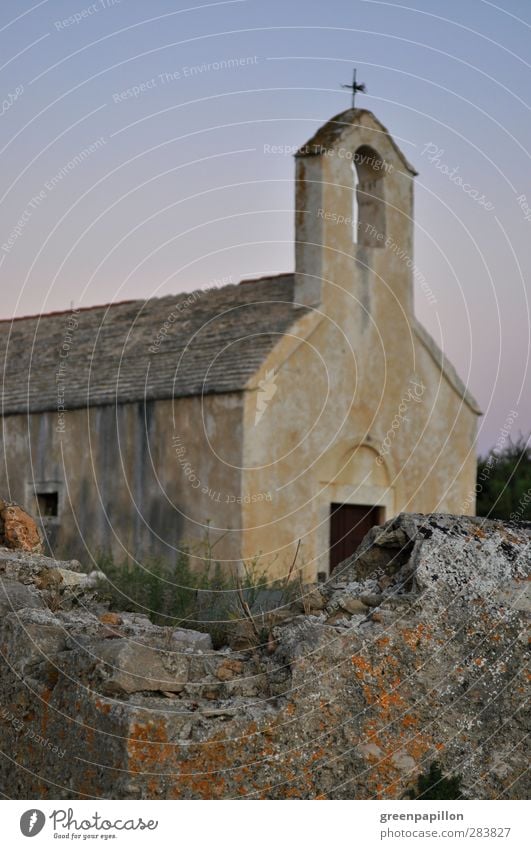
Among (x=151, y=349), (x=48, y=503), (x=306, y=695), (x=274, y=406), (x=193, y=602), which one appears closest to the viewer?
(x=306, y=695)

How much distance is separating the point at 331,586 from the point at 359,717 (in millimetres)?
745

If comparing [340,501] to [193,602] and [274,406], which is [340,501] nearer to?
[274,406]

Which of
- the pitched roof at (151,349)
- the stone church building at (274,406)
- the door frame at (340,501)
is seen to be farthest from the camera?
the door frame at (340,501)

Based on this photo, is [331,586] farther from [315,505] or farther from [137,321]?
[137,321]

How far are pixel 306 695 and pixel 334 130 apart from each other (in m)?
13.0

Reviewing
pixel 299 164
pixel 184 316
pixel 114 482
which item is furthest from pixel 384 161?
pixel 114 482

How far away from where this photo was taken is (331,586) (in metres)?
4.82

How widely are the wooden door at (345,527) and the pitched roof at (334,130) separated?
471 centimetres

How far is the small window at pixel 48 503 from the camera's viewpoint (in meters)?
16.5

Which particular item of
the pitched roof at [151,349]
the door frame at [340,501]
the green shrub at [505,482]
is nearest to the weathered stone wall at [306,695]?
the pitched roof at [151,349]

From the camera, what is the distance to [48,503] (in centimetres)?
1675

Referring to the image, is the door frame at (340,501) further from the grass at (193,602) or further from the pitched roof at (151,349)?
the grass at (193,602)

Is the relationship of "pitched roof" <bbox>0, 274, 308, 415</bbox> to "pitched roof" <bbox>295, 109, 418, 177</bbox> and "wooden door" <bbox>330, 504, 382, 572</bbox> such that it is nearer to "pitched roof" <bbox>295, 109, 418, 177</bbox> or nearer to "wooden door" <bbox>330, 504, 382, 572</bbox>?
"pitched roof" <bbox>295, 109, 418, 177</bbox>

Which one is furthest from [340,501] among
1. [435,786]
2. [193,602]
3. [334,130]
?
[435,786]
